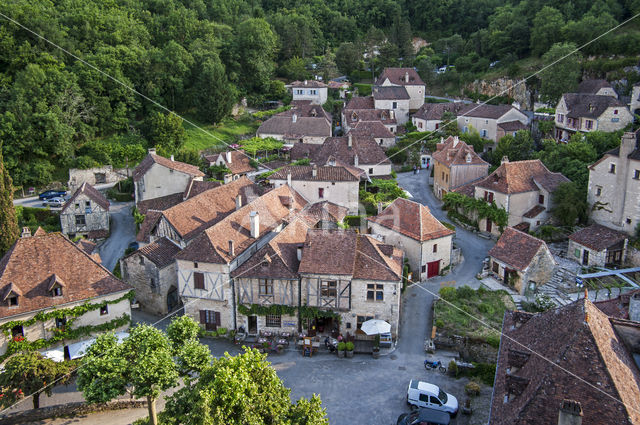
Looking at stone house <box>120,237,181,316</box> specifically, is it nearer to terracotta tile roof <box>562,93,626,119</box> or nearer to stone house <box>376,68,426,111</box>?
terracotta tile roof <box>562,93,626,119</box>

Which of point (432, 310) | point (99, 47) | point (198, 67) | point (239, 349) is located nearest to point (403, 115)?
point (198, 67)

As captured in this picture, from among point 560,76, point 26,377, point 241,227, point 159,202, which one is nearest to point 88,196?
point 159,202

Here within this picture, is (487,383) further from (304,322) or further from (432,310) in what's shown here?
(304,322)

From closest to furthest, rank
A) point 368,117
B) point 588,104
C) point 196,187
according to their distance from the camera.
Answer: point 196,187 → point 588,104 → point 368,117

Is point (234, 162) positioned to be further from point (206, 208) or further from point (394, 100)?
point (394, 100)

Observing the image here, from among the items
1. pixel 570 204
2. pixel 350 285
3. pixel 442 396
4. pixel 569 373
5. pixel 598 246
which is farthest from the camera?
pixel 570 204

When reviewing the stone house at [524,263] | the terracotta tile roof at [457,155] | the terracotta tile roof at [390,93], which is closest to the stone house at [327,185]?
the terracotta tile roof at [457,155]

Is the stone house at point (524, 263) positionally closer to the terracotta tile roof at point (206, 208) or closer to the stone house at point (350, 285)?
the stone house at point (350, 285)
